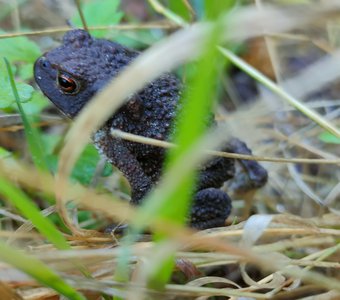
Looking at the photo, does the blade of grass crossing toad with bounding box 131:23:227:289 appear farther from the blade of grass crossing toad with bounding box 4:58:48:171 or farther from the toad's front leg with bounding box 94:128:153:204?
the toad's front leg with bounding box 94:128:153:204

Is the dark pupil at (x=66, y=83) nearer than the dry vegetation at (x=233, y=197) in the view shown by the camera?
No

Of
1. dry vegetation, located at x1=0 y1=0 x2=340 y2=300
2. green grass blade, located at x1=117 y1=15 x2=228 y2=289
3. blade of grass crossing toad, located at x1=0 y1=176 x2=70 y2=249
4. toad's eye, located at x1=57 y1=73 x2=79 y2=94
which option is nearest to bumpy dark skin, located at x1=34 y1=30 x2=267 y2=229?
toad's eye, located at x1=57 y1=73 x2=79 y2=94

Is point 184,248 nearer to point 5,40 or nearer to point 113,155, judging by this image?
point 113,155

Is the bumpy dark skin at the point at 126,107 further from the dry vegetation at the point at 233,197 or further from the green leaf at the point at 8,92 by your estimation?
the green leaf at the point at 8,92

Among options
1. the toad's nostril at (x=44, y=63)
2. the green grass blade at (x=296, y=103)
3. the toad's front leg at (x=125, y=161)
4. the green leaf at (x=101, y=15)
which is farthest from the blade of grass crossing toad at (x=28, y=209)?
the green leaf at (x=101, y=15)

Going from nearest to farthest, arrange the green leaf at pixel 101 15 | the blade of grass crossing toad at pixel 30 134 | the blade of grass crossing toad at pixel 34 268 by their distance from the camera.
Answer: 1. the blade of grass crossing toad at pixel 34 268
2. the blade of grass crossing toad at pixel 30 134
3. the green leaf at pixel 101 15

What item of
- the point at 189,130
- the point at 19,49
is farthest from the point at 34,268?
the point at 19,49

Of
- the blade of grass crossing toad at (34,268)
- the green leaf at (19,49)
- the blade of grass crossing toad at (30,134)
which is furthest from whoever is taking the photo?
the green leaf at (19,49)
